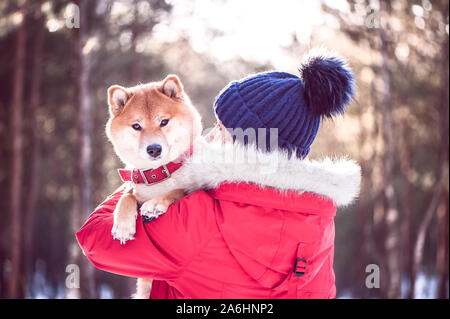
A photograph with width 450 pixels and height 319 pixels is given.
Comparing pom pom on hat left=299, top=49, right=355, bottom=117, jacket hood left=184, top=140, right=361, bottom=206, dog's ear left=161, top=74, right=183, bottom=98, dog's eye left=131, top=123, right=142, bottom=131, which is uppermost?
dog's ear left=161, top=74, right=183, bottom=98

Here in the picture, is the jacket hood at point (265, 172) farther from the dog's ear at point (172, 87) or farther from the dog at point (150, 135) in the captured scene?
the dog's ear at point (172, 87)

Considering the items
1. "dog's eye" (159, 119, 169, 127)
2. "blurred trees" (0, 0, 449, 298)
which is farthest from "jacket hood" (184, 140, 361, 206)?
"blurred trees" (0, 0, 449, 298)

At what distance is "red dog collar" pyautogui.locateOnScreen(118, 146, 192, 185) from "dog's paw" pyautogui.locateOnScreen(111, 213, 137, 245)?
0.52 m

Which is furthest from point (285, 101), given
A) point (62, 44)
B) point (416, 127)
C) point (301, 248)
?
point (62, 44)

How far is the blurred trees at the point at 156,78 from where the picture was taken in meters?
8.55

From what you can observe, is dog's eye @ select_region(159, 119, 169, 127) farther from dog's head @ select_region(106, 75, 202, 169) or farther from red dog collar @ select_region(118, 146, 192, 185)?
red dog collar @ select_region(118, 146, 192, 185)

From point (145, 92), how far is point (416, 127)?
12050 mm

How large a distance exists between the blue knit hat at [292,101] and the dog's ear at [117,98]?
0.76 meters

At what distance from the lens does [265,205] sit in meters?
1.93

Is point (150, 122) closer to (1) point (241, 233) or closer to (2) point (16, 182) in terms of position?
(1) point (241, 233)

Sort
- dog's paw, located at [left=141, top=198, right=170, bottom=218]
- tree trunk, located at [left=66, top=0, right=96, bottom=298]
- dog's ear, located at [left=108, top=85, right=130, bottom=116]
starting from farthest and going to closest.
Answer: tree trunk, located at [left=66, top=0, right=96, bottom=298] → dog's ear, located at [left=108, top=85, right=130, bottom=116] → dog's paw, located at [left=141, top=198, right=170, bottom=218]

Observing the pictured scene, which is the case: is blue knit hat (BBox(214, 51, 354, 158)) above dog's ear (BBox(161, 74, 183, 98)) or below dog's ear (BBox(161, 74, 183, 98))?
below

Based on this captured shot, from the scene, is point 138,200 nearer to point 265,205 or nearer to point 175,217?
point 175,217

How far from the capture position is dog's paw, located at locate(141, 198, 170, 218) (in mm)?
2059
